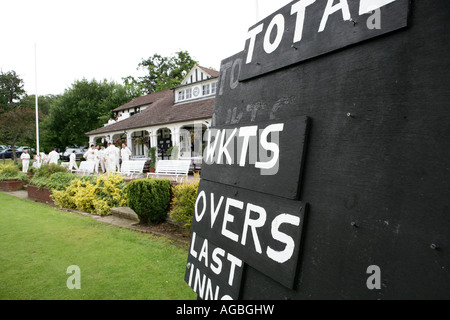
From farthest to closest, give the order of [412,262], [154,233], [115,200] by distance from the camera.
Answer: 1. [115,200]
2. [154,233]
3. [412,262]

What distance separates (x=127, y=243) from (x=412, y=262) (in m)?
5.21

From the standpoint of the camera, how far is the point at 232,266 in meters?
1.71

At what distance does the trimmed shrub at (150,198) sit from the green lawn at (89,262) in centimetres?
65

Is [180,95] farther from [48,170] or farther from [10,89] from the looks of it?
[10,89]

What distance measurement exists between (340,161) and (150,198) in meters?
5.80

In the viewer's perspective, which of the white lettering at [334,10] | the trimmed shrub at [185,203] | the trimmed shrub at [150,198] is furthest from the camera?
the trimmed shrub at [150,198]

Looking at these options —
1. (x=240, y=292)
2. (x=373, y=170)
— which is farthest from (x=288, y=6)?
(x=240, y=292)

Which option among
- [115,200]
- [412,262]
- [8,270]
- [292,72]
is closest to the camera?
[412,262]

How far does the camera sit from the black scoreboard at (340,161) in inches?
37.7

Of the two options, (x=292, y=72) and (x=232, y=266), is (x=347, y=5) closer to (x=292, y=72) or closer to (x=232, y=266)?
(x=292, y=72)

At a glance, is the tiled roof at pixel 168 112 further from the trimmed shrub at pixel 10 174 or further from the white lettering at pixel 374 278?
the white lettering at pixel 374 278

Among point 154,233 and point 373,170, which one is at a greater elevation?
point 373,170

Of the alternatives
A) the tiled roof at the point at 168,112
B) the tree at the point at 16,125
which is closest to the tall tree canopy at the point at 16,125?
the tree at the point at 16,125

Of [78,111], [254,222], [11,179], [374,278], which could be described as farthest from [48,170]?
[78,111]
